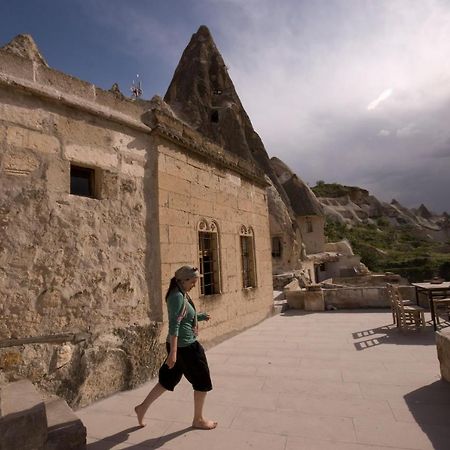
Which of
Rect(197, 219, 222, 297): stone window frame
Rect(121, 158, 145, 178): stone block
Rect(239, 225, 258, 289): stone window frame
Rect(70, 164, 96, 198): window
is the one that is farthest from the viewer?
Rect(239, 225, 258, 289): stone window frame

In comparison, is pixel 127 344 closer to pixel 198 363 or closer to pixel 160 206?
pixel 198 363

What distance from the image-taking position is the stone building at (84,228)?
11.1ft

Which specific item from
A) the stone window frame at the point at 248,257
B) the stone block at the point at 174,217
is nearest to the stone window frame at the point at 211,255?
the stone block at the point at 174,217

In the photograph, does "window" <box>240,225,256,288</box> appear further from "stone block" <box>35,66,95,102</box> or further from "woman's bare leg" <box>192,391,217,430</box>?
"woman's bare leg" <box>192,391,217,430</box>

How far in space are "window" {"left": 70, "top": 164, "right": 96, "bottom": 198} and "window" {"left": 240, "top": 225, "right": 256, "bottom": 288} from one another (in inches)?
163

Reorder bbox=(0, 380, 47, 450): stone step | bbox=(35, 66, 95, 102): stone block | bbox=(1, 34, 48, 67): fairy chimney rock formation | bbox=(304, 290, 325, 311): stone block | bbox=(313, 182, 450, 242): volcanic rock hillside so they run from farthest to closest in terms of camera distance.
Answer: bbox=(313, 182, 450, 242): volcanic rock hillside < bbox=(304, 290, 325, 311): stone block < bbox=(1, 34, 48, 67): fairy chimney rock formation < bbox=(35, 66, 95, 102): stone block < bbox=(0, 380, 47, 450): stone step

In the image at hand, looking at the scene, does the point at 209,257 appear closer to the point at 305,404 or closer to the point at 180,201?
the point at 180,201

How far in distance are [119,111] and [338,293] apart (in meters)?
→ 7.93

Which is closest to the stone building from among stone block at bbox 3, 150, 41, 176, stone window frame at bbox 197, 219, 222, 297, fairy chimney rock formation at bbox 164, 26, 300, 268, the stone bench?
stone block at bbox 3, 150, 41, 176

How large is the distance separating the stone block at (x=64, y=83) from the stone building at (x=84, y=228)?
15 mm

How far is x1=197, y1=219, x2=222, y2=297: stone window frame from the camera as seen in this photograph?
6.23m

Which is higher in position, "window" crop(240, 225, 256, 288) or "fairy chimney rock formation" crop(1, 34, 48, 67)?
"fairy chimney rock formation" crop(1, 34, 48, 67)

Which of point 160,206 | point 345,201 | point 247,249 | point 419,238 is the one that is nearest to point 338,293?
point 247,249

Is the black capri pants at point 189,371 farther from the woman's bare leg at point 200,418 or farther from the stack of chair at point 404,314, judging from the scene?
the stack of chair at point 404,314
